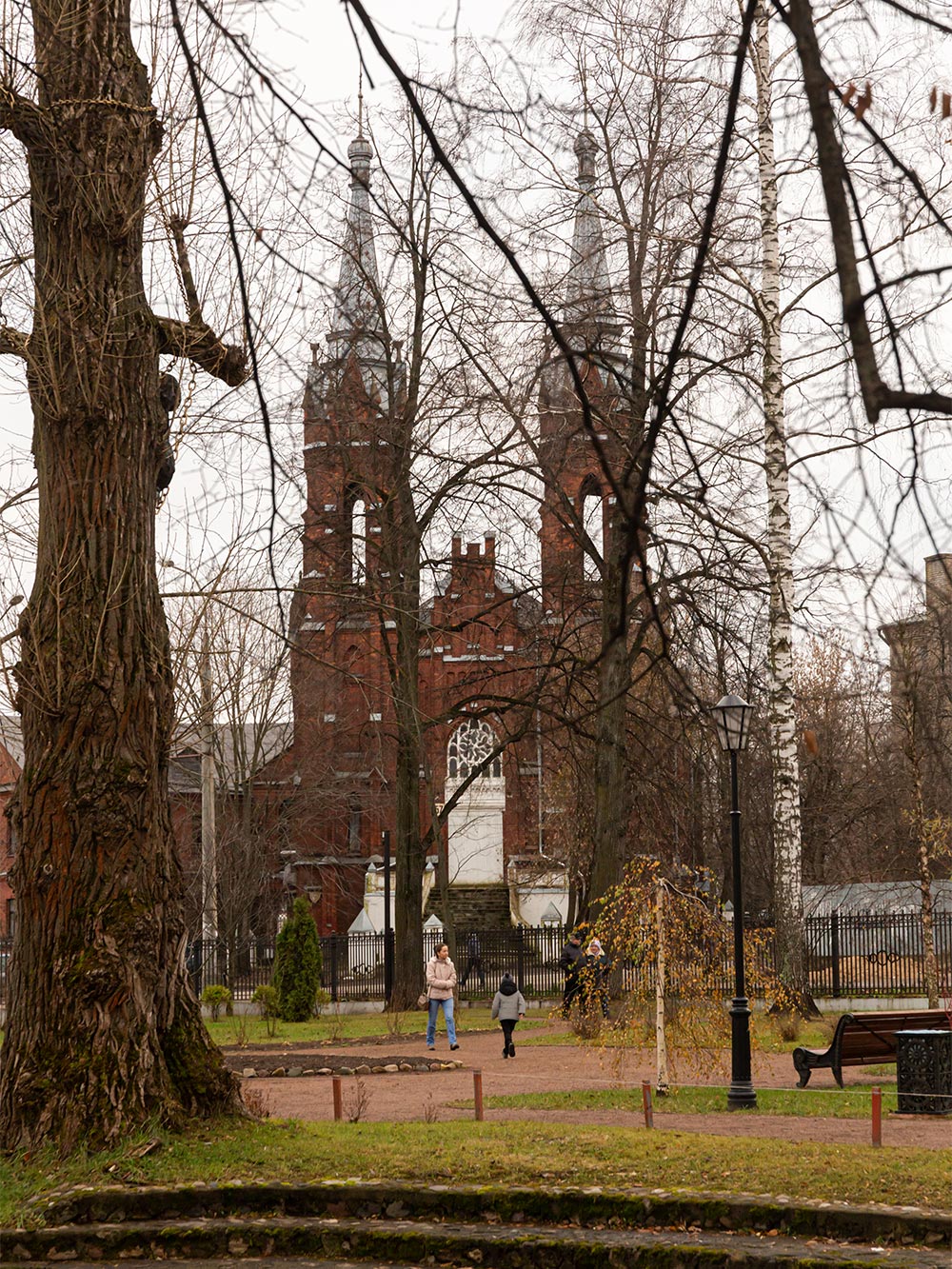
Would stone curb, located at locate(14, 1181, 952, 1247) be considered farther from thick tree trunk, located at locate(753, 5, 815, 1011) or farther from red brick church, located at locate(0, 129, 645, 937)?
thick tree trunk, located at locate(753, 5, 815, 1011)

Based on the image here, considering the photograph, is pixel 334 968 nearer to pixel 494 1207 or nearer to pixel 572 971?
→ pixel 572 971

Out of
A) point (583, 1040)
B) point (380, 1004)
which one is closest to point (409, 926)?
point (380, 1004)

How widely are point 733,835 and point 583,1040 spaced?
23.4 ft

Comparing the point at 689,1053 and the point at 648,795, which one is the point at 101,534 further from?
the point at 648,795

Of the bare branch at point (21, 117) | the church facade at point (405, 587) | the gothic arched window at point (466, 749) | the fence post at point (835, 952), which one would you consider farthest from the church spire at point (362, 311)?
the gothic arched window at point (466, 749)

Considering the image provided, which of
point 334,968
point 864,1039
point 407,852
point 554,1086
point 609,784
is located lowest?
point 334,968

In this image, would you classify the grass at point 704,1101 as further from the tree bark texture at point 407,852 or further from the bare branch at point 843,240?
the tree bark texture at point 407,852

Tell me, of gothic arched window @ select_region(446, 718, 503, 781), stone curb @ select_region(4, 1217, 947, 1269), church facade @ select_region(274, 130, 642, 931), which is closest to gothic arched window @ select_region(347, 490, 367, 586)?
church facade @ select_region(274, 130, 642, 931)

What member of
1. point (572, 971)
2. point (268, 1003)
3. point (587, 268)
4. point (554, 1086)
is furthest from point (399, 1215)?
point (268, 1003)

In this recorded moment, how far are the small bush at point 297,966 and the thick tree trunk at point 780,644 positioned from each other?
427 inches

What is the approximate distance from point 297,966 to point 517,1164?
19092 millimetres

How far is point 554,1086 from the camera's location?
15.5 meters

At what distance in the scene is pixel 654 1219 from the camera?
8.11 metres

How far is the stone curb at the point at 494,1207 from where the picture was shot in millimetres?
7785
